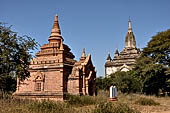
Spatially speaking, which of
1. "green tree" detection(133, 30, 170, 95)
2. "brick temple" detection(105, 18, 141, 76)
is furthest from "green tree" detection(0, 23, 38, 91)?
"brick temple" detection(105, 18, 141, 76)

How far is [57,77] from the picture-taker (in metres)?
19.0

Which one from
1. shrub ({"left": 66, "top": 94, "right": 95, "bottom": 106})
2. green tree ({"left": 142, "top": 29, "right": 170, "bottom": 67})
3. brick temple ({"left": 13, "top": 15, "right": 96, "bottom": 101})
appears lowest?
shrub ({"left": 66, "top": 94, "right": 95, "bottom": 106})

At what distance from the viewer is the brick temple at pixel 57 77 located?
18797 mm

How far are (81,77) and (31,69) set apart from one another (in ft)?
15.7

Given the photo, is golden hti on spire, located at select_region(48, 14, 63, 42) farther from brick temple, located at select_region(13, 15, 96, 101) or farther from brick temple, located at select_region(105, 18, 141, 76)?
brick temple, located at select_region(105, 18, 141, 76)

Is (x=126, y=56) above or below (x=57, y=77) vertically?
above

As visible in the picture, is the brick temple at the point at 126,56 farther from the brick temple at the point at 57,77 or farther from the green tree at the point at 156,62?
the brick temple at the point at 57,77

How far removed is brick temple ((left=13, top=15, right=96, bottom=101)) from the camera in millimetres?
18797

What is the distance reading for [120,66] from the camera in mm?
50969

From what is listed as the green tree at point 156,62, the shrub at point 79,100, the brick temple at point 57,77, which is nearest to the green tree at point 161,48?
the green tree at point 156,62

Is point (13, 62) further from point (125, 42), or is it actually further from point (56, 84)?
point (125, 42)

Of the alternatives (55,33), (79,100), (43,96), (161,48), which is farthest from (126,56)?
(79,100)

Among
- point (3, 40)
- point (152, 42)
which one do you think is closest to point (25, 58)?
point (3, 40)

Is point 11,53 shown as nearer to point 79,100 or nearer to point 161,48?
point 79,100
